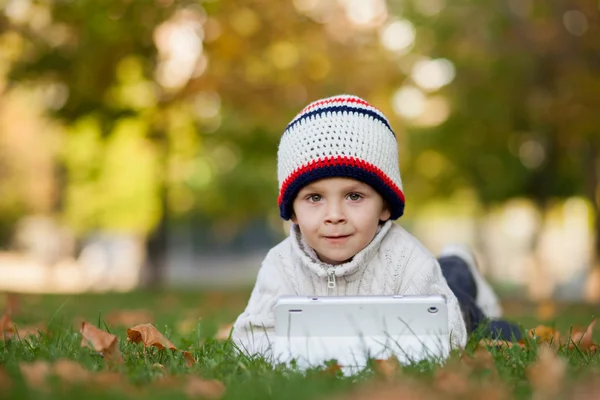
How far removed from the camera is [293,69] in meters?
12.0

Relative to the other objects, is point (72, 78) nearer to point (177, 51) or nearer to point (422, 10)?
point (177, 51)

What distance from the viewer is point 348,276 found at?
3328mm

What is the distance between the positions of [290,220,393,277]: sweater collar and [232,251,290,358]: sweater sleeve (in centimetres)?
13

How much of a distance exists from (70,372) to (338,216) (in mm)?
1323

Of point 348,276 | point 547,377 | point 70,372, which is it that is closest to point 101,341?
point 70,372

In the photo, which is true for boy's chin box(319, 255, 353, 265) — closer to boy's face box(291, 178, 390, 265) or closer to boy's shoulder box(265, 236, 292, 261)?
boy's face box(291, 178, 390, 265)

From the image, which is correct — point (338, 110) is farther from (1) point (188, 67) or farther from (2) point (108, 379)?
(1) point (188, 67)

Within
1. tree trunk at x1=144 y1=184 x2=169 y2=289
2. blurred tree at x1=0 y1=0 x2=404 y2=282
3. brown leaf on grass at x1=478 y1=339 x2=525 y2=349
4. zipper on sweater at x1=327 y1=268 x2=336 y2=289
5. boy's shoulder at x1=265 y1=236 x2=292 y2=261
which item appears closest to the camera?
brown leaf on grass at x1=478 y1=339 x2=525 y2=349

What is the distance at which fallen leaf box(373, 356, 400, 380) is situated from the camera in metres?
2.37

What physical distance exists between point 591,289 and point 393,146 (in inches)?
377

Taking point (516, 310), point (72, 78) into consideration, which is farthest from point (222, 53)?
point (516, 310)

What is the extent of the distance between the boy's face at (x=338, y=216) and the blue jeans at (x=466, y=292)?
1182mm

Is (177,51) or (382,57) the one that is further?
(382,57)

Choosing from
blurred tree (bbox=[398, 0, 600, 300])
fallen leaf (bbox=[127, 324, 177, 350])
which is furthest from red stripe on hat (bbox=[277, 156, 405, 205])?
blurred tree (bbox=[398, 0, 600, 300])
